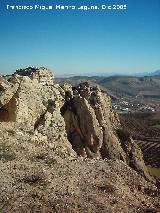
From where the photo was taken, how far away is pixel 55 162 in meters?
22.1

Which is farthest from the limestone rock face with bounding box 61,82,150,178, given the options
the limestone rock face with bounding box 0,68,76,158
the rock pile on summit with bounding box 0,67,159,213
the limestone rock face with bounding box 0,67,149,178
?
the limestone rock face with bounding box 0,68,76,158

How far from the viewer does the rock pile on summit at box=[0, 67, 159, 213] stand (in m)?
17.5

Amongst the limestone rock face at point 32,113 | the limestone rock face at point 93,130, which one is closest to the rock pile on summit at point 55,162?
the limestone rock face at point 32,113

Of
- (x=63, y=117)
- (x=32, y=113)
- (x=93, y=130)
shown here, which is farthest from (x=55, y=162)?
(x=93, y=130)

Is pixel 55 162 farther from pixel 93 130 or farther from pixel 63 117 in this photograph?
pixel 93 130

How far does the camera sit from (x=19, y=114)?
101 ft

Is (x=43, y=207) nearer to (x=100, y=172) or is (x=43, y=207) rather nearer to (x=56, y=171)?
(x=56, y=171)

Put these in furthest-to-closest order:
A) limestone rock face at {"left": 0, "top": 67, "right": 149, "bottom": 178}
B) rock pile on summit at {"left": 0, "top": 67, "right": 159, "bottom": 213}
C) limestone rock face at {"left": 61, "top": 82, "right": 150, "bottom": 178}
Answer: limestone rock face at {"left": 61, "top": 82, "right": 150, "bottom": 178} → limestone rock face at {"left": 0, "top": 67, "right": 149, "bottom": 178} → rock pile on summit at {"left": 0, "top": 67, "right": 159, "bottom": 213}

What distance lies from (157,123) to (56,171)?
466 ft

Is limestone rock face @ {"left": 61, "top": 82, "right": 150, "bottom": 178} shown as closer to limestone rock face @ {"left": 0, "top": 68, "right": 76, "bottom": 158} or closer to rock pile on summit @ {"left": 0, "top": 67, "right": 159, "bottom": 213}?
rock pile on summit @ {"left": 0, "top": 67, "right": 159, "bottom": 213}

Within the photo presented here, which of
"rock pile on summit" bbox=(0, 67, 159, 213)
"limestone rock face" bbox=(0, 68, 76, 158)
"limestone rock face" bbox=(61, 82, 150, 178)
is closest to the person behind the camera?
"rock pile on summit" bbox=(0, 67, 159, 213)

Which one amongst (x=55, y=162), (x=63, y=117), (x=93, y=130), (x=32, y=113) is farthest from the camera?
(x=93, y=130)

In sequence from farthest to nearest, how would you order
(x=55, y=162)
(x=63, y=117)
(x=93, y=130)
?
(x=93, y=130) < (x=63, y=117) < (x=55, y=162)

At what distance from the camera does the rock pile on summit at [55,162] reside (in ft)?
57.4
